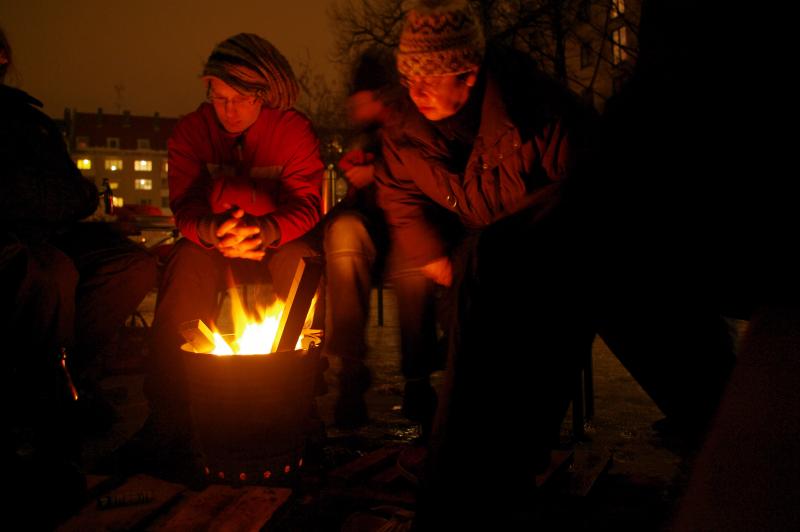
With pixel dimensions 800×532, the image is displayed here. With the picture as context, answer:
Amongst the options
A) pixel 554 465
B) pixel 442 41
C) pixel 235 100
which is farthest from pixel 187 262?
pixel 554 465

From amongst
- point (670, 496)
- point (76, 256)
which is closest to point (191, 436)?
point (76, 256)

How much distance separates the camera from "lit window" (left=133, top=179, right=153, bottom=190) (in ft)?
218

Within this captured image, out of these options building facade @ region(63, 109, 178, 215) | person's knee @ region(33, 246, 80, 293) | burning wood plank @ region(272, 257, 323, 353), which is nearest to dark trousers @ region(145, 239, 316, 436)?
person's knee @ region(33, 246, 80, 293)

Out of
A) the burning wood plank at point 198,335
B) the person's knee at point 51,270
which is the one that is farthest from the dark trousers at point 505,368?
the person's knee at point 51,270

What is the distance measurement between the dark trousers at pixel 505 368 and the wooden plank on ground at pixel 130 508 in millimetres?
965

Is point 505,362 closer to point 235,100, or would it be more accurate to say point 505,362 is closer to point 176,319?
point 176,319

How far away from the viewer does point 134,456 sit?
2195mm

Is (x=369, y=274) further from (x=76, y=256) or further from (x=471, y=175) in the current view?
(x=76, y=256)

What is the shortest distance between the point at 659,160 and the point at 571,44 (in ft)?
56.0

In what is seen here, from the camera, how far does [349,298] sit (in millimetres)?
2627

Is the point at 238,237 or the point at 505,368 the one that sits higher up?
the point at 238,237

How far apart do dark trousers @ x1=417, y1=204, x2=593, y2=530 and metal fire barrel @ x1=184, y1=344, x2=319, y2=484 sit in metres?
0.85

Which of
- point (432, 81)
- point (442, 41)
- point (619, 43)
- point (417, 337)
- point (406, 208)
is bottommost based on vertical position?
point (417, 337)

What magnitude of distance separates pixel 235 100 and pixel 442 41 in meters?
1.06
